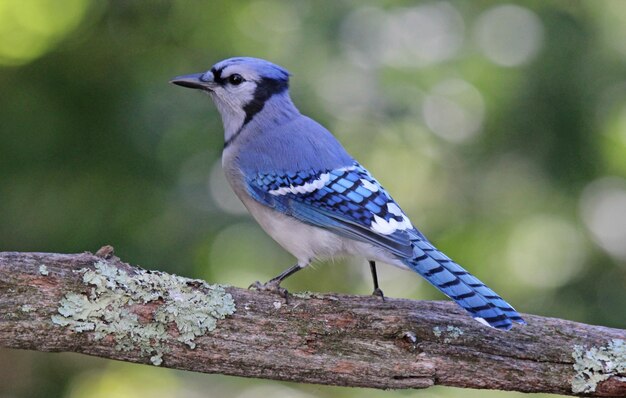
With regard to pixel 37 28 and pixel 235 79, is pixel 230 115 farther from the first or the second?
pixel 37 28

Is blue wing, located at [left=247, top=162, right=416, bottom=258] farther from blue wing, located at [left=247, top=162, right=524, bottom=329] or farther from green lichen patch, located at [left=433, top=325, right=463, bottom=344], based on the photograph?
green lichen patch, located at [left=433, top=325, right=463, bottom=344]

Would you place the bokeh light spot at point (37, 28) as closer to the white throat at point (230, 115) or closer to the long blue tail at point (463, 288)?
the white throat at point (230, 115)

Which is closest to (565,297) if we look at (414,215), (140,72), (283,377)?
(414,215)

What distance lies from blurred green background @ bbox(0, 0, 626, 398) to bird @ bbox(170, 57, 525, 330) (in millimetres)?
331

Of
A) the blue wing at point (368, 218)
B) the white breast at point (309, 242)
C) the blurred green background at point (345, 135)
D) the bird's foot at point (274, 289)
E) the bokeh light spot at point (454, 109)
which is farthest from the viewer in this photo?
the bokeh light spot at point (454, 109)

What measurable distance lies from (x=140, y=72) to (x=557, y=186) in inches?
73.2

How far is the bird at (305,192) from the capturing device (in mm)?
2863

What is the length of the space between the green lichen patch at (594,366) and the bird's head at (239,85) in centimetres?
155

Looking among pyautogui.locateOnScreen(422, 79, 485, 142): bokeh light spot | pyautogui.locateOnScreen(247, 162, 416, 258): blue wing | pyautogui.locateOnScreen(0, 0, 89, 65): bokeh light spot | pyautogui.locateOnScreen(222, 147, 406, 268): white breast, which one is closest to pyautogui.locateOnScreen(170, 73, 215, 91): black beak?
pyautogui.locateOnScreen(247, 162, 416, 258): blue wing

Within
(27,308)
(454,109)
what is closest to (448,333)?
(27,308)

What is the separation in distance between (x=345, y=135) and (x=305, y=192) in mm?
824

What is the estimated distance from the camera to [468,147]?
4.11 meters

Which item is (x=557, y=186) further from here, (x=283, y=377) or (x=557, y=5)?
(x=283, y=377)

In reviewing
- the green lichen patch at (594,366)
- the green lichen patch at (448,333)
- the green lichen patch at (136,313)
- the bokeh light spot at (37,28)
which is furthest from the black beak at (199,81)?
the green lichen patch at (594,366)
